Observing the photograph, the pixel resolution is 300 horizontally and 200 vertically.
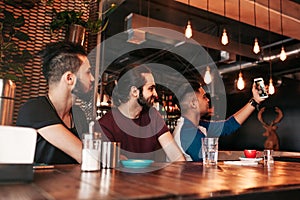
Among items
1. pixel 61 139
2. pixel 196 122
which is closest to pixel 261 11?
Result: pixel 196 122

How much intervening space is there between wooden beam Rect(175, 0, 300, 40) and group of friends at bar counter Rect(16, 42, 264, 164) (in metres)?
1.75

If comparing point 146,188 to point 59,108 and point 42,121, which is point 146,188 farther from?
point 59,108

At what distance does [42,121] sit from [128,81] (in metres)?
0.81

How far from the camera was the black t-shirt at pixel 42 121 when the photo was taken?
1.37 metres

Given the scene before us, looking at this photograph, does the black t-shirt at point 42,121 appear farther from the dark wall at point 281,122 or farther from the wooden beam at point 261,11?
the dark wall at point 281,122

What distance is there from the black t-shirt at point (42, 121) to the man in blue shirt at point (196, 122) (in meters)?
0.98

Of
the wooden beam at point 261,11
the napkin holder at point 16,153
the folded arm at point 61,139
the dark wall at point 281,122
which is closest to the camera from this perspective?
the napkin holder at point 16,153

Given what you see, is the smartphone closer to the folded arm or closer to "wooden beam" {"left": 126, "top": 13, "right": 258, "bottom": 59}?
the folded arm

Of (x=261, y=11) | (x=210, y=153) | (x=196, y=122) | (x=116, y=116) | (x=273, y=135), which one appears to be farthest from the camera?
(x=273, y=135)

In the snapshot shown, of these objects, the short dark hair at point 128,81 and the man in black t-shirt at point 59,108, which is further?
the short dark hair at point 128,81

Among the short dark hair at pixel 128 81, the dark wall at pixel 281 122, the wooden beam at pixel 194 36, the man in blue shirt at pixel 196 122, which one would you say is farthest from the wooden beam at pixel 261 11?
the dark wall at pixel 281 122

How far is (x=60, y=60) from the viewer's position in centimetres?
160

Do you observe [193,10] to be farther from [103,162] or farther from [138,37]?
[103,162]

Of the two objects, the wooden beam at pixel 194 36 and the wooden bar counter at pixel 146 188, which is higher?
the wooden beam at pixel 194 36
